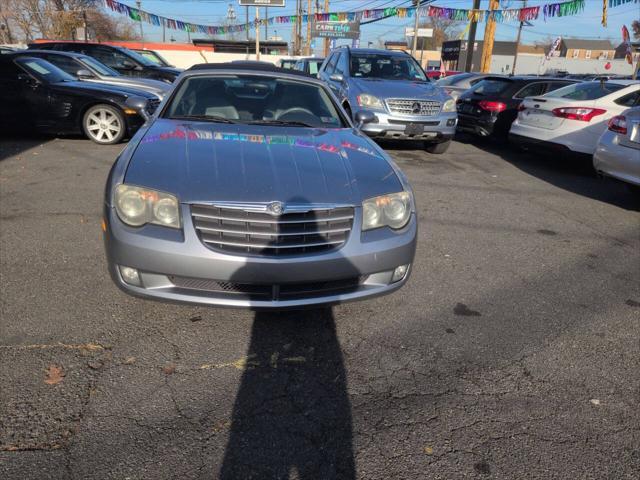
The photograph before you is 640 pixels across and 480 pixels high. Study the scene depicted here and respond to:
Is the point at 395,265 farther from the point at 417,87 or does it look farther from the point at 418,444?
the point at 417,87

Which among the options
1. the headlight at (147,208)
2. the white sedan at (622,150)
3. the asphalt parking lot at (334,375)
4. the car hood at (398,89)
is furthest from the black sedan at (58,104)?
the white sedan at (622,150)

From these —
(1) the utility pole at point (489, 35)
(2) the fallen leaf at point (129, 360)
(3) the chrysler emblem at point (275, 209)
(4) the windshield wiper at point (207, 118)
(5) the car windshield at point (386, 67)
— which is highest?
(1) the utility pole at point (489, 35)

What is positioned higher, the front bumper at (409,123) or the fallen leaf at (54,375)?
the front bumper at (409,123)

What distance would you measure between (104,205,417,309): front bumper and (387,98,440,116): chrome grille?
5765mm

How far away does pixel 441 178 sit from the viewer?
290 inches

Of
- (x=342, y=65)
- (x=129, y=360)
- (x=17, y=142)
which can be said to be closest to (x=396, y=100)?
(x=342, y=65)

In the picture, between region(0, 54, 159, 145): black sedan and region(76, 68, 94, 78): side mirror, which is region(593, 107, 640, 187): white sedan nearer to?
region(0, 54, 159, 145): black sedan

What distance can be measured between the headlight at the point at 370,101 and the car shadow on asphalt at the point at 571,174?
270 centimetres

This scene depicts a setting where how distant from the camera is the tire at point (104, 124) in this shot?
27.6ft

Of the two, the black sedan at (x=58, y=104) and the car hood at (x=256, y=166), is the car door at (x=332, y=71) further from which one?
the car hood at (x=256, y=166)

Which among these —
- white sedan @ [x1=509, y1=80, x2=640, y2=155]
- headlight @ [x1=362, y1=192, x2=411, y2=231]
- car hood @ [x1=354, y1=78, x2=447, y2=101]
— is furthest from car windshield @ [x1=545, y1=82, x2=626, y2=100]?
headlight @ [x1=362, y1=192, x2=411, y2=231]

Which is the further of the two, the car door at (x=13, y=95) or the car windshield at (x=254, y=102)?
the car door at (x=13, y=95)

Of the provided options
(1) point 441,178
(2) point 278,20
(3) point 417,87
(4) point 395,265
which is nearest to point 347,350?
(4) point 395,265

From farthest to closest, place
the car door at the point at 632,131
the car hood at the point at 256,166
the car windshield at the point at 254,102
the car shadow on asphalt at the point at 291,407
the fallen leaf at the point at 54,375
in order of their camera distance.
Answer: the car door at the point at 632,131 → the car windshield at the point at 254,102 → the car hood at the point at 256,166 → the fallen leaf at the point at 54,375 → the car shadow on asphalt at the point at 291,407
